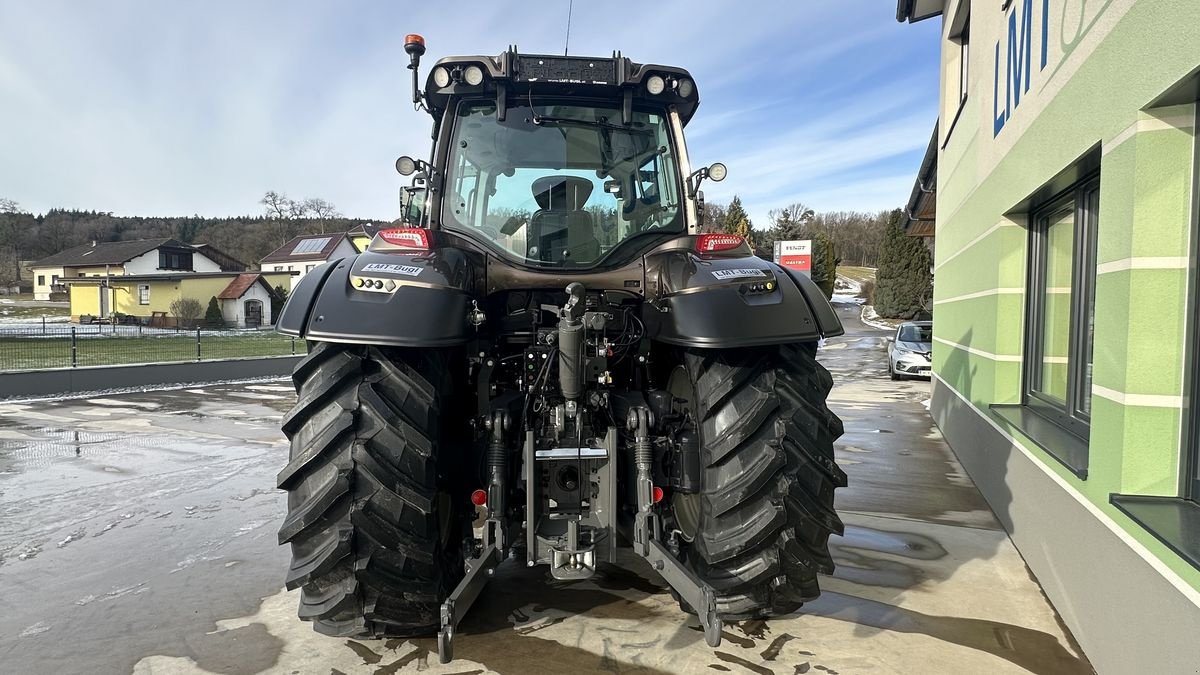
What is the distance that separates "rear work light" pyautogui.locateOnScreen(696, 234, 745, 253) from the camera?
131 inches

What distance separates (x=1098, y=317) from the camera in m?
3.27

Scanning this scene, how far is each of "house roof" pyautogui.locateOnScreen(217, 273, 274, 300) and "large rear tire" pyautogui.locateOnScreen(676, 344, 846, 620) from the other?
43.2 meters

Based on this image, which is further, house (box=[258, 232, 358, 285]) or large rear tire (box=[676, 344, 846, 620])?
house (box=[258, 232, 358, 285])

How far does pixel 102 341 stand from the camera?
14219 mm

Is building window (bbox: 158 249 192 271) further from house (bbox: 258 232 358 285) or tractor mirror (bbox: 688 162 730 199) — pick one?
tractor mirror (bbox: 688 162 730 199)

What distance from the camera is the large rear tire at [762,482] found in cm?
285

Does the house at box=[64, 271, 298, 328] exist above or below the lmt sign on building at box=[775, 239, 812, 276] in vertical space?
below

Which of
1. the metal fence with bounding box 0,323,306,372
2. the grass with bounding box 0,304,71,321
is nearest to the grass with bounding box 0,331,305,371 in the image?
the metal fence with bounding box 0,323,306,372

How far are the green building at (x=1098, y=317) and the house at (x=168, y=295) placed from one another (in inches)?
1608

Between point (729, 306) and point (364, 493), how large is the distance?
1569mm

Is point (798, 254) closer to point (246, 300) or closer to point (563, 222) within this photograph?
point (563, 222)

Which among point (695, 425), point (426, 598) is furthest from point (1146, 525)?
point (426, 598)

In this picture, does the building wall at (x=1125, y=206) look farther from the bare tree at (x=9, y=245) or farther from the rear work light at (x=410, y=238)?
the bare tree at (x=9, y=245)

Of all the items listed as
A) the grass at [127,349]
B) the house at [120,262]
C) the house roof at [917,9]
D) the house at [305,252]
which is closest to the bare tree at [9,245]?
the house at [120,262]
